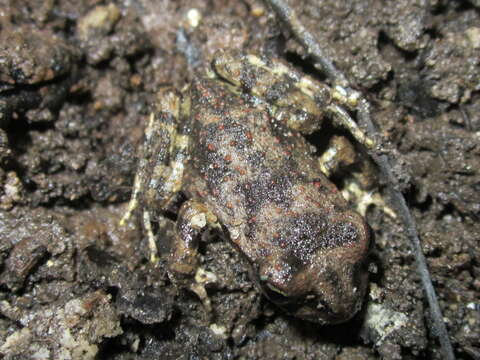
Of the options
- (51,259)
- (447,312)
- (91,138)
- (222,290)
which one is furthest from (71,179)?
(447,312)

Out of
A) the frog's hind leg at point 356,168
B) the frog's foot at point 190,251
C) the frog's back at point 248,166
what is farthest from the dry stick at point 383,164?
the frog's foot at point 190,251

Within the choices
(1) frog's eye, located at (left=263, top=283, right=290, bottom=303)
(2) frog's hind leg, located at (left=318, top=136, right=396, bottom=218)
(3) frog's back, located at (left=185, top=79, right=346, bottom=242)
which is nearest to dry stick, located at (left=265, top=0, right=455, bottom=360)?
(2) frog's hind leg, located at (left=318, top=136, right=396, bottom=218)

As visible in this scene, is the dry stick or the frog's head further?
the dry stick

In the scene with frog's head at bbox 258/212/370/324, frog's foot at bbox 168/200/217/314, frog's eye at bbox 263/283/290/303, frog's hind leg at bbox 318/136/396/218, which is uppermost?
frog's hind leg at bbox 318/136/396/218

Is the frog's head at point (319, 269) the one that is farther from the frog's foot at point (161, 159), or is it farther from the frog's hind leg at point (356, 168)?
the frog's foot at point (161, 159)

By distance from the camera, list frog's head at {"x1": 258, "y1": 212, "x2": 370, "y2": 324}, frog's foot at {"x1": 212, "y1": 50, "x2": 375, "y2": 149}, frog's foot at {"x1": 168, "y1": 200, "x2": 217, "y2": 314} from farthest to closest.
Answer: frog's foot at {"x1": 212, "y1": 50, "x2": 375, "y2": 149} → frog's foot at {"x1": 168, "y1": 200, "x2": 217, "y2": 314} → frog's head at {"x1": 258, "y1": 212, "x2": 370, "y2": 324}

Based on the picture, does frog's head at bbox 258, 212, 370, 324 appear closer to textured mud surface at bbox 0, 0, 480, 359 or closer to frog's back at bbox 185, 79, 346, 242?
frog's back at bbox 185, 79, 346, 242

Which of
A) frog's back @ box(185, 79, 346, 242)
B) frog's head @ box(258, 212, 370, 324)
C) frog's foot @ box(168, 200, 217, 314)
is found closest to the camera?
frog's head @ box(258, 212, 370, 324)
